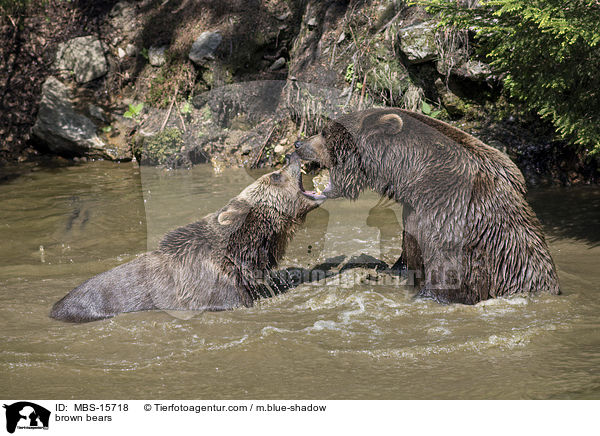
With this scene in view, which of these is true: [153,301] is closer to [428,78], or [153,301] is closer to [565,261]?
[565,261]

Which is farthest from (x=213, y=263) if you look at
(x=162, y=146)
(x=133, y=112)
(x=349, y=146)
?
(x=133, y=112)

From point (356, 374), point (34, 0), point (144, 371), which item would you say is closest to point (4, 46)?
point (34, 0)

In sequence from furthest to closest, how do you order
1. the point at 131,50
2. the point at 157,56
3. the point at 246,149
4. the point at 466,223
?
the point at 131,50
the point at 157,56
the point at 246,149
the point at 466,223

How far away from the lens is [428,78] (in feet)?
36.7

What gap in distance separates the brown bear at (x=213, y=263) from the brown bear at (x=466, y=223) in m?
1.18

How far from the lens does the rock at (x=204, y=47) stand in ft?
47.4

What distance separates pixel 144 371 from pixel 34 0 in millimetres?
14546

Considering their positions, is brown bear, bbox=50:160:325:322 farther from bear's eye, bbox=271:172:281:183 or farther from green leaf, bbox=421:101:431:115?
green leaf, bbox=421:101:431:115

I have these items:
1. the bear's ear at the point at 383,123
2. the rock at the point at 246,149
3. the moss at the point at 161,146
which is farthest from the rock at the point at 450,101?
the moss at the point at 161,146

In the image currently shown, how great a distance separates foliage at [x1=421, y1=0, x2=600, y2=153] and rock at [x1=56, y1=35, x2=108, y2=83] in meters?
10.4

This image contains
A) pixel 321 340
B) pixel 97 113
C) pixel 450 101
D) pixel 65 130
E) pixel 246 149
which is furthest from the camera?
pixel 97 113

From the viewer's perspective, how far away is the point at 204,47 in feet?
47.7
